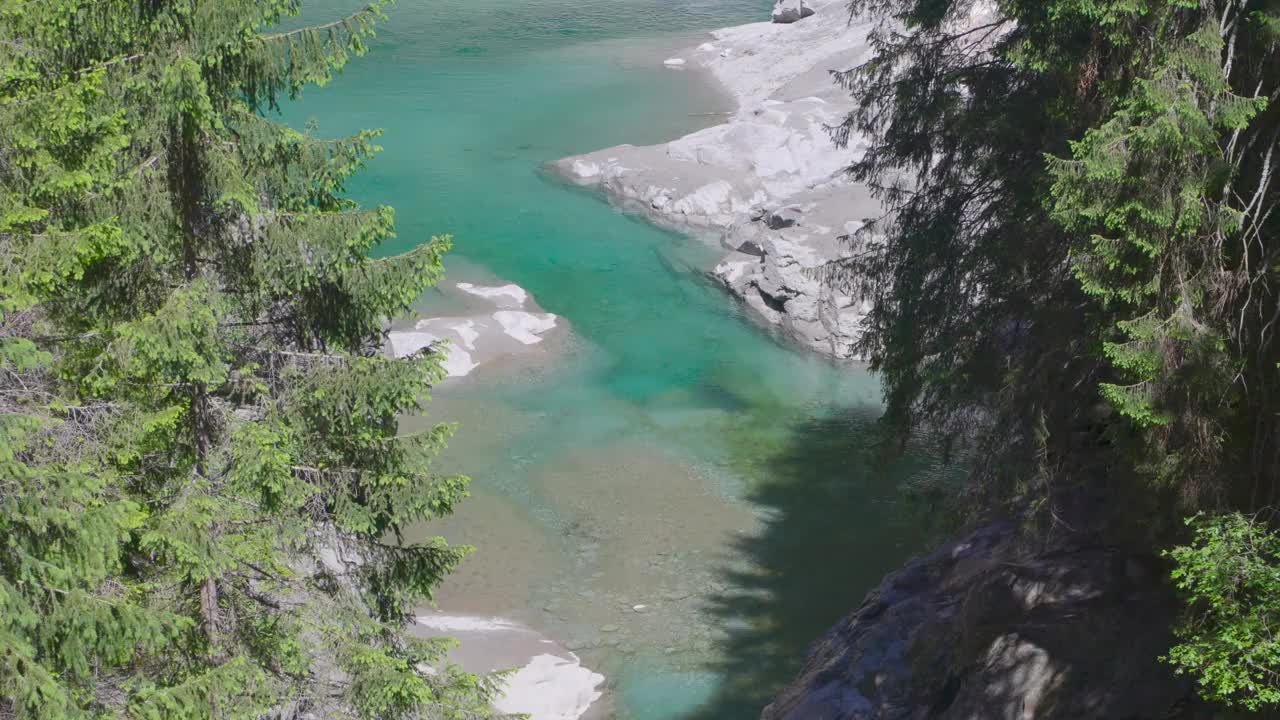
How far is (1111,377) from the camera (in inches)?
473

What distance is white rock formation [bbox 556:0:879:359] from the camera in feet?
109

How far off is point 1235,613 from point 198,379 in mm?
8754

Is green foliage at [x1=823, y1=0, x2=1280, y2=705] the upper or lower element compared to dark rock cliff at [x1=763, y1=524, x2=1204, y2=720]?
upper

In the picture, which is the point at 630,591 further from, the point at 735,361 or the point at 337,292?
the point at 337,292

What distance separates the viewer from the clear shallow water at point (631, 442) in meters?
20.8

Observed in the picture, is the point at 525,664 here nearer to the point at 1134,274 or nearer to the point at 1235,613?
the point at 1134,274

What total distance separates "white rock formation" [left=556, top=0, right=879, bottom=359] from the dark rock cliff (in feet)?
50.2

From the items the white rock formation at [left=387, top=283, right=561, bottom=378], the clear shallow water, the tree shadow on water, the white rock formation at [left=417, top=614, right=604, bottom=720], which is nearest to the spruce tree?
the white rock formation at [left=417, top=614, right=604, bottom=720]

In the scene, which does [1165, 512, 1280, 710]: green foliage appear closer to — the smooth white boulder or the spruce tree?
the spruce tree

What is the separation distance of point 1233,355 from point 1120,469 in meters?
1.93

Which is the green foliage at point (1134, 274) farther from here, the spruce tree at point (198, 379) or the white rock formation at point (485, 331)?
the white rock formation at point (485, 331)

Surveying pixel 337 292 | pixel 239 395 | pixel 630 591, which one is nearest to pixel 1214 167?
pixel 337 292

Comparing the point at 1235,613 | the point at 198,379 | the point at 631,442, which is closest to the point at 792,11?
the point at 631,442

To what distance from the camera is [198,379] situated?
848 centimetres
